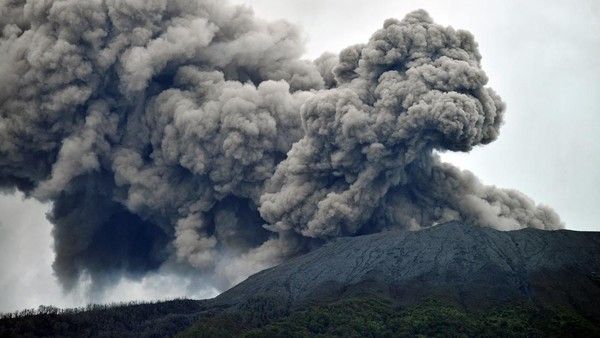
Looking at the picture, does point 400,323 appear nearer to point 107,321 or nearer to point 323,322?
point 323,322

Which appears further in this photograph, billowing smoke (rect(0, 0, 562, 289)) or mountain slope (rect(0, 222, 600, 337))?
billowing smoke (rect(0, 0, 562, 289))

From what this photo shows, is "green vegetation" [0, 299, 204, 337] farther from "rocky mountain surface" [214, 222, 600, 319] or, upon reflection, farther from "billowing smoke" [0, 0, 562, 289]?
"billowing smoke" [0, 0, 562, 289]

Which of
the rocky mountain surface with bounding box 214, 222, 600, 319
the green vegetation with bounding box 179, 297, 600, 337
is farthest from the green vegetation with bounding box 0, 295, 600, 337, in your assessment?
the rocky mountain surface with bounding box 214, 222, 600, 319

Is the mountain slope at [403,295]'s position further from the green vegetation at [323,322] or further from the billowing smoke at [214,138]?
the billowing smoke at [214,138]

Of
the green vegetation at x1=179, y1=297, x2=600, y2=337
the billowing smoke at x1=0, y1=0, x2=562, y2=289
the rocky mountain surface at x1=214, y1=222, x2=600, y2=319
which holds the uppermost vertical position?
the billowing smoke at x1=0, y1=0, x2=562, y2=289

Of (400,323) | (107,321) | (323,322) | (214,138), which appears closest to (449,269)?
(400,323)

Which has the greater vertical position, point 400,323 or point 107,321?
point 107,321

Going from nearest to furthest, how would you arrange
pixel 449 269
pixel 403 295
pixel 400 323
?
1. pixel 400 323
2. pixel 403 295
3. pixel 449 269

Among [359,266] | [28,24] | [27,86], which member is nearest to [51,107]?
[27,86]
